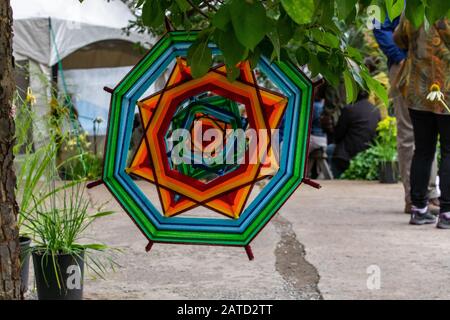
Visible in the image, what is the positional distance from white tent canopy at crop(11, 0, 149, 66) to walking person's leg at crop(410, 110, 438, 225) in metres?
5.54

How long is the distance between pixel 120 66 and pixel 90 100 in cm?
106

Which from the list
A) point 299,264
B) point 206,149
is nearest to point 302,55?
point 206,149

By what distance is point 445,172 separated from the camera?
518cm

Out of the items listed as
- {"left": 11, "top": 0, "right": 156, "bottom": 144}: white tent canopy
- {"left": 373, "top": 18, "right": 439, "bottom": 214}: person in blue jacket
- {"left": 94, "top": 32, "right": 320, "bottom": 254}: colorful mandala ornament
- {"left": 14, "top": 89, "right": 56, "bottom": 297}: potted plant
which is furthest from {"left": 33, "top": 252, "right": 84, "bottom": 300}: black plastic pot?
{"left": 11, "top": 0, "right": 156, "bottom": 144}: white tent canopy

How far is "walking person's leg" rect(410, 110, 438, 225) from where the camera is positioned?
A: 17.2 ft

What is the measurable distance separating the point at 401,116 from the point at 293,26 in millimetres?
4760

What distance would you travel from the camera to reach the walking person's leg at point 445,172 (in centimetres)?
512

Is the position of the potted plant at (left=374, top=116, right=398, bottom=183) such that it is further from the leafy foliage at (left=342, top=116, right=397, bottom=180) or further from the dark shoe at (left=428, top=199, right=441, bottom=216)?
the dark shoe at (left=428, top=199, right=441, bottom=216)

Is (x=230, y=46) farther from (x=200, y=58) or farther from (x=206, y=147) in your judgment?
(x=206, y=147)

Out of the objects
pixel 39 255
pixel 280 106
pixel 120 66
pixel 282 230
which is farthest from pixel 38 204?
pixel 120 66

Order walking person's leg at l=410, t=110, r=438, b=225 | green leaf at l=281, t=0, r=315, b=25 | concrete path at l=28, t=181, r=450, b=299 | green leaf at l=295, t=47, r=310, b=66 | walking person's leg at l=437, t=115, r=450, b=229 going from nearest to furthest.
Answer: green leaf at l=281, t=0, r=315, b=25 → green leaf at l=295, t=47, r=310, b=66 → concrete path at l=28, t=181, r=450, b=299 → walking person's leg at l=437, t=115, r=450, b=229 → walking person's leg at l=410, t=110, r=438, b=225

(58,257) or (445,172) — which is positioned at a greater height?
(445,172)

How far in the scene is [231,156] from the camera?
227 cm

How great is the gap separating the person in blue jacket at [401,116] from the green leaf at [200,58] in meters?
4.27
